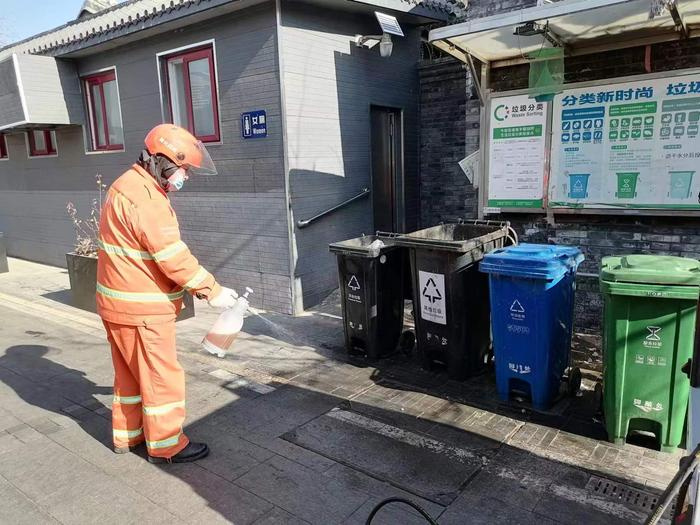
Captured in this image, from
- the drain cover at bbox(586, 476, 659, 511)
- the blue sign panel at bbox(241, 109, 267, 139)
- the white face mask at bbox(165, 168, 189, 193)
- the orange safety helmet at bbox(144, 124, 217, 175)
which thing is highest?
the blue sign panel at bbox(241, 109, 267, 139)

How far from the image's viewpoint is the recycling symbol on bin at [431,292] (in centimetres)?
438

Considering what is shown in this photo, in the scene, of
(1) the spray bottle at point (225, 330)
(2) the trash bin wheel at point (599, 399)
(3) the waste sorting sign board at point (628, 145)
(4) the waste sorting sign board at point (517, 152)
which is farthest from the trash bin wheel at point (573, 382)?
(1) the spray bottle at point (225, 330)

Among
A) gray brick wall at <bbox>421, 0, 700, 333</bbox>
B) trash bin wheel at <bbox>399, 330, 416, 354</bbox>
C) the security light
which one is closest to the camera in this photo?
gray brick wall at <bbox>421, 0, 700, 333</bbox>

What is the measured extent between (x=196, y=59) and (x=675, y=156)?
5.72 m

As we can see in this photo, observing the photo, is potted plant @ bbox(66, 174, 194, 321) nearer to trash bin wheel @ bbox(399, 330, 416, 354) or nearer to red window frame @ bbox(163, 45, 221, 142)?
red window frame @ bbox(163, 45, 221, 142)

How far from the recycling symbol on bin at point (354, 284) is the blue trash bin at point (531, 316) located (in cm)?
135

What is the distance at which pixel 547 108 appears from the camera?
550cm

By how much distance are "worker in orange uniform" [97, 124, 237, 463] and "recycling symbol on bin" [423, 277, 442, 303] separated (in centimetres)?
175

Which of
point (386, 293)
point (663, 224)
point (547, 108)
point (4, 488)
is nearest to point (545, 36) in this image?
point (547, 108)

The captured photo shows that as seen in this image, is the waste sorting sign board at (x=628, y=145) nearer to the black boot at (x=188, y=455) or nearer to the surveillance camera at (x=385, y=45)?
the surveillance camera at (x=385, y=45)

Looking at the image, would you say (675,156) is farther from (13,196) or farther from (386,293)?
(13,196)

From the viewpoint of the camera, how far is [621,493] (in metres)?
2.92

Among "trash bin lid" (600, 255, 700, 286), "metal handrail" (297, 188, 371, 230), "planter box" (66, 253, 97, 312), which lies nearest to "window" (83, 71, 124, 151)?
"planter box" (66, 253, 97, 312)

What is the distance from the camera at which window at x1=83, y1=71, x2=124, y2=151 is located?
847 cm
